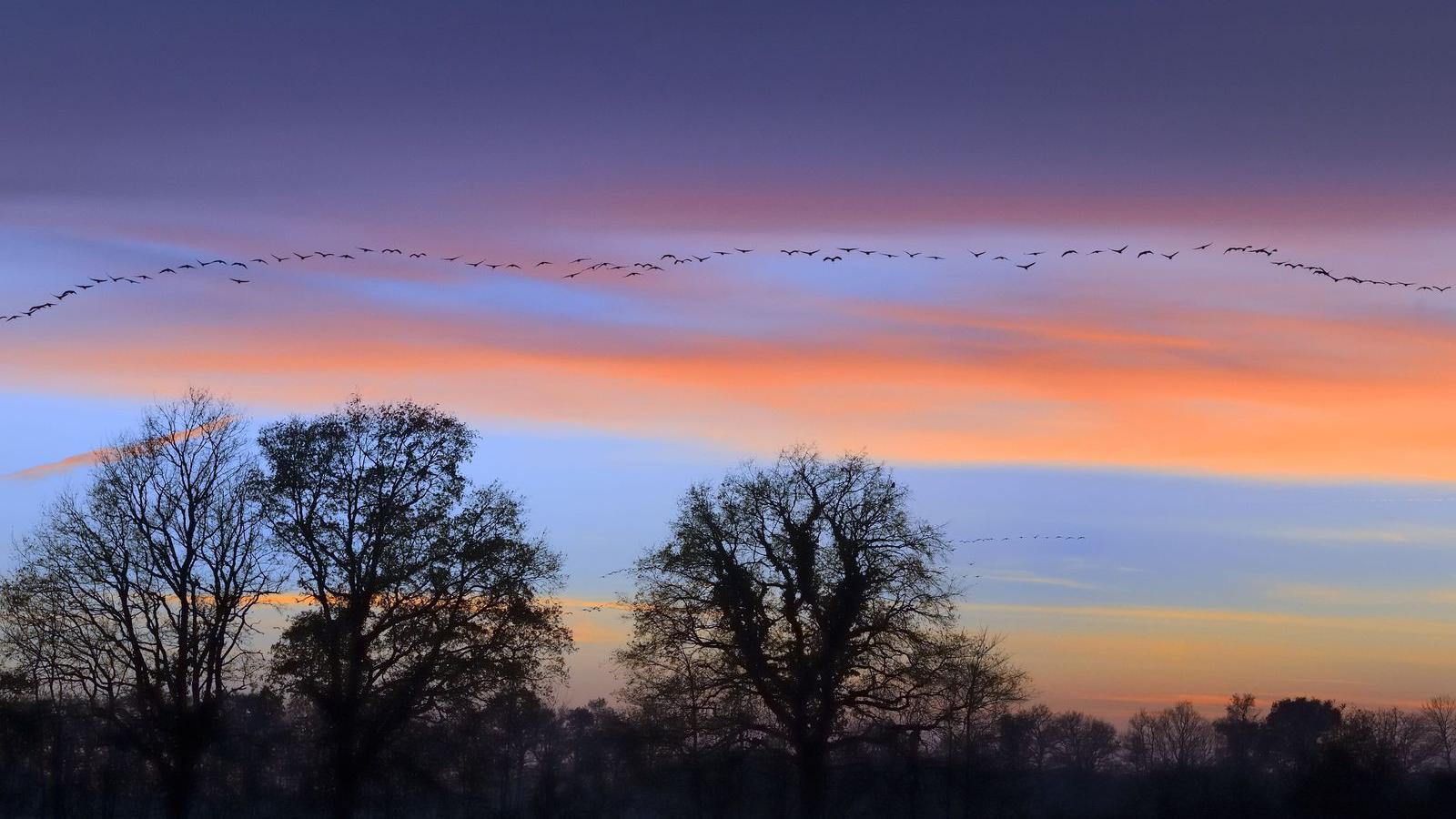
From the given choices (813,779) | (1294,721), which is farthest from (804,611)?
(1294,721)

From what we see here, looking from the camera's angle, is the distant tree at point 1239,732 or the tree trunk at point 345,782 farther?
the distant tree at point 1239,732

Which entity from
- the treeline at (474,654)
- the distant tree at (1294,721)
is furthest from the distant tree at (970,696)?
the distant tree at (1294,721)

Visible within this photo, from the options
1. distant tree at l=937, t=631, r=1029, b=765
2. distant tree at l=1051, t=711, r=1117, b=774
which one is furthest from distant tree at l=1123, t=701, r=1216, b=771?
distant tree at l=937, t=631, r=1029, b=765

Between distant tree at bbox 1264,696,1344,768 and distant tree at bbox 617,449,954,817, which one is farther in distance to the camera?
distant tree at bbox 1264,696,1344,768

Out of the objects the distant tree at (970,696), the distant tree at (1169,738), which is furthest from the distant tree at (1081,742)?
the distant tree at (970,696)

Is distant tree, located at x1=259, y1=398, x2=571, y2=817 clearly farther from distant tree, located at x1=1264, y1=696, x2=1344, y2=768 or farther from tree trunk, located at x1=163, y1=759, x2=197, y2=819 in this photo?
distant tree, located at x1=1264, y1=696, x2=1344, y2=768

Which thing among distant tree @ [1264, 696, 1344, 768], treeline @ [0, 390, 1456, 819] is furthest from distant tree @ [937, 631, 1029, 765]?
distant tree @ [1264, 696, 1344, 768]

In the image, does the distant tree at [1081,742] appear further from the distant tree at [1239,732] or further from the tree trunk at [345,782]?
the tree trunk at [345,782]

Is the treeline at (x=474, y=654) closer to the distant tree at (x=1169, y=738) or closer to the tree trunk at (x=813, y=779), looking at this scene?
the tree trunk at (x=813, y=779)

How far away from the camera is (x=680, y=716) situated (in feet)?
154

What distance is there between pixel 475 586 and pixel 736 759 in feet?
34.4

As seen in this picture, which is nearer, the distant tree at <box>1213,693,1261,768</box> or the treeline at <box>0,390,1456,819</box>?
the treeline at <box>0,390,1456,819</box>

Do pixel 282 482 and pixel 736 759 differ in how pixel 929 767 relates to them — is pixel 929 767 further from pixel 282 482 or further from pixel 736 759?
pixel 282 482

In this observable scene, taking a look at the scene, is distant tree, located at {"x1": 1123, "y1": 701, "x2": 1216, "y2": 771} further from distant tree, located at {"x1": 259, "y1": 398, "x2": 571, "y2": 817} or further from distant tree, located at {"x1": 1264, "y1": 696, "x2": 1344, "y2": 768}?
distant tree, located at {"x1": 259, "y1": 398, "x2": 571, "y2": 817}
